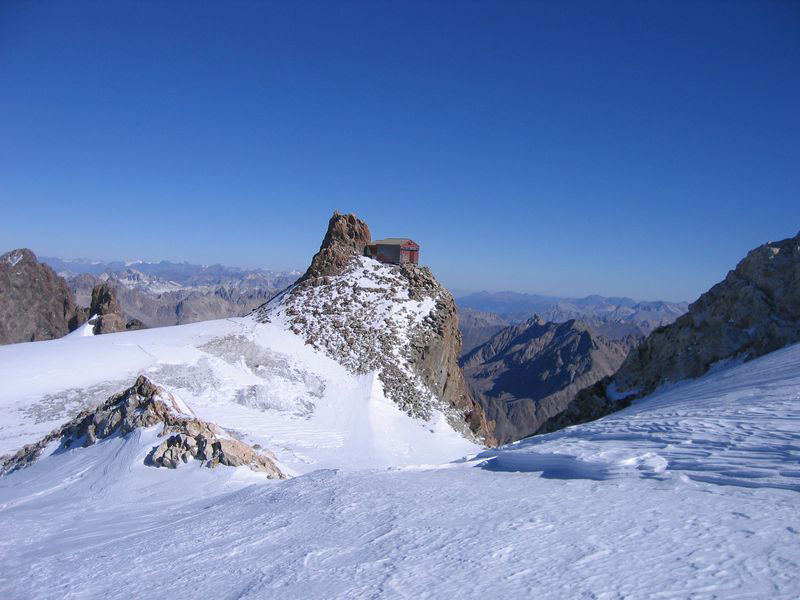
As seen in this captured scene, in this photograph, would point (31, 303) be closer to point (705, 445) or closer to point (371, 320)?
point (371, 320)

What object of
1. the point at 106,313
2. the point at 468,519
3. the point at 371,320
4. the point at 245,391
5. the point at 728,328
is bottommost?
the point at 245,391

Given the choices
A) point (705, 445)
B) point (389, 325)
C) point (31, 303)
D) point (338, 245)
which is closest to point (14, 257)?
point (31, 303)

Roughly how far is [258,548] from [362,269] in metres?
34.0

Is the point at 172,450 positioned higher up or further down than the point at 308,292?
further down

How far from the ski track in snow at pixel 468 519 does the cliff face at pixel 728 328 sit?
3294mm

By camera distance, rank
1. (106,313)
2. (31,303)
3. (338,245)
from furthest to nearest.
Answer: (31,303) → (106,313) → (338,245)

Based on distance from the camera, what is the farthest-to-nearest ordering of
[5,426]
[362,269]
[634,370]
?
[362,269]
[634,370]
[5,426]

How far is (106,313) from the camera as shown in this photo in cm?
5475

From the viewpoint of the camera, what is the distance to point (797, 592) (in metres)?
3.81

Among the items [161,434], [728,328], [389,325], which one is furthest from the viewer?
[389,325]

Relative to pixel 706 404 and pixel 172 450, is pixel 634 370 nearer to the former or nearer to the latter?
pixel 706 404

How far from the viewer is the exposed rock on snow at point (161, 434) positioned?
14.3 metres

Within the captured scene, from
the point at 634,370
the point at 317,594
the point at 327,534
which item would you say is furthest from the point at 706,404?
the point at 634,370

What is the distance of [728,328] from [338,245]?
31.1 metres
